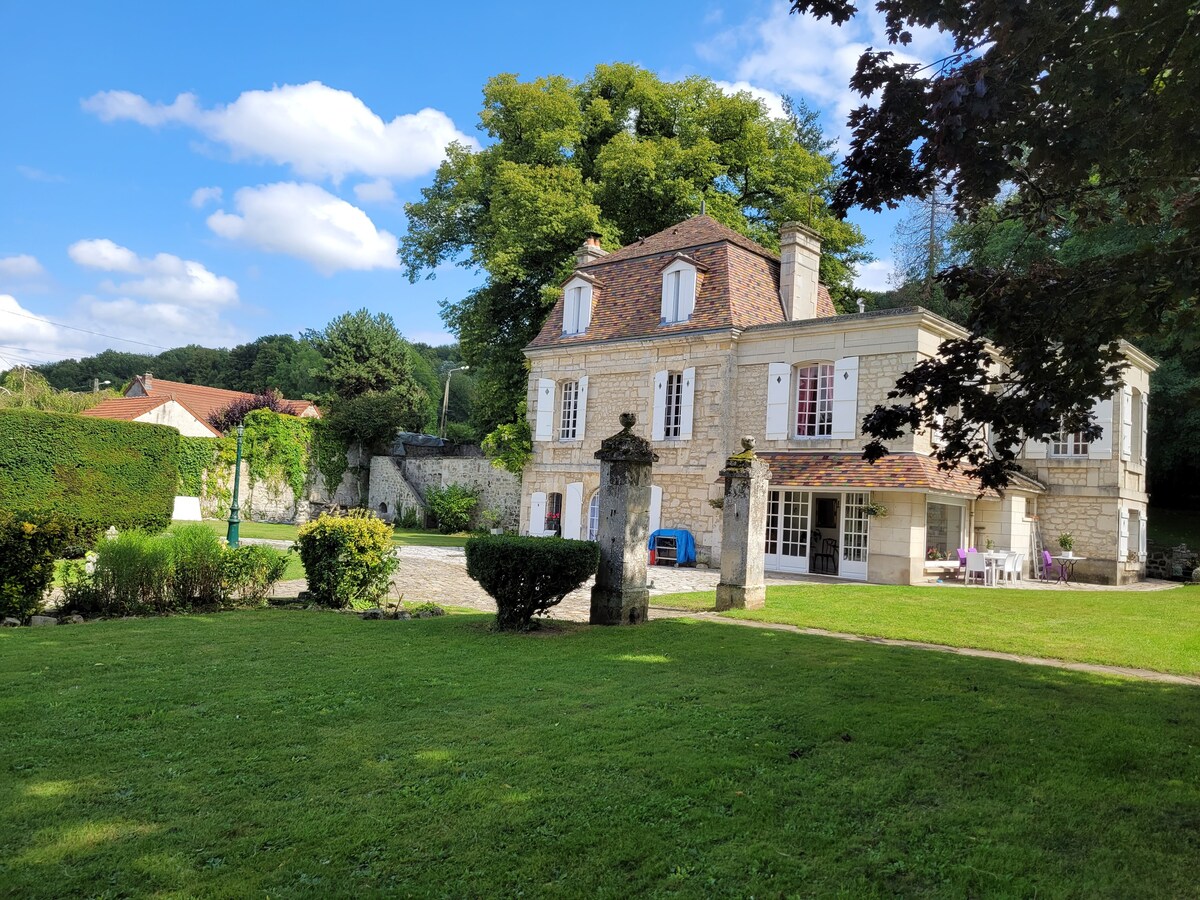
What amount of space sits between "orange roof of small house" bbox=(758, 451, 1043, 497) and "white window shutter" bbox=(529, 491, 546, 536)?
6704 mm

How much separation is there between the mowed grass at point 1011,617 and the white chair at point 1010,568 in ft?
6.52

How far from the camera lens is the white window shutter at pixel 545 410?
71.3ft

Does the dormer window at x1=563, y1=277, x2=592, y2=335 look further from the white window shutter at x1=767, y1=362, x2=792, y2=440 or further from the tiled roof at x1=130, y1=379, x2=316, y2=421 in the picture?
the tiled roof at x1=130, y1=379, x2=316, y2=421

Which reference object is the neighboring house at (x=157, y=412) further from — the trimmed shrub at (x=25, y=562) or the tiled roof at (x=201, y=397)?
the trimmed shrub at (x=25, y=562)

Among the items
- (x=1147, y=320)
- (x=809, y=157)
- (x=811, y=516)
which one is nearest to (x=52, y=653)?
(x=1147, y=320)

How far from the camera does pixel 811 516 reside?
18.1 meters

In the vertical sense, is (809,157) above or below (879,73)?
above

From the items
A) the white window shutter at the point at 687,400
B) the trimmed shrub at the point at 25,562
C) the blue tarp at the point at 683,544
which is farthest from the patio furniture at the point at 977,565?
the trimmed shrub at the point at 25,562

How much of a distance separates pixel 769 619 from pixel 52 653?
7.19 m

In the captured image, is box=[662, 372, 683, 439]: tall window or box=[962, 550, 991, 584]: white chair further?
box=[662, 372, 683, 439]: tall window

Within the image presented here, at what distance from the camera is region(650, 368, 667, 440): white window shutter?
19594 millimetres

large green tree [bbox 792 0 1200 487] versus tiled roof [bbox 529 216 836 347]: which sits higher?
tiled roof [bbox 529 216 836 347]

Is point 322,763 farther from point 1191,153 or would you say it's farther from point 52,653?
point 1191,153

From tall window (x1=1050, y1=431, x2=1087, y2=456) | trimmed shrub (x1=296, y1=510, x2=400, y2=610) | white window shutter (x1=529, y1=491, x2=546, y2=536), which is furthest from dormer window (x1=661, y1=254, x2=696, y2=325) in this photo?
trimmed shrub (x1=296, y1=510, x2=400, y2=610)
